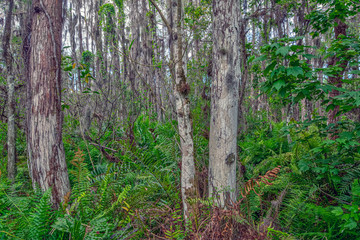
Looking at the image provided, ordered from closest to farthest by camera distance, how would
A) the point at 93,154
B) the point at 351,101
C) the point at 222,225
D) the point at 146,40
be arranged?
the point at 222,225 → the point at 351,101 → the point at 93,154 → the point at 146,40

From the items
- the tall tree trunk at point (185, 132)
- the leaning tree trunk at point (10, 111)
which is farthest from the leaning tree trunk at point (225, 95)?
the leaning tree trunk at point (10, 111)

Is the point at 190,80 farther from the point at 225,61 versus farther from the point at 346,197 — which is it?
the point at 346,197

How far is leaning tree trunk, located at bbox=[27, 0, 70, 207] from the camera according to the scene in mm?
2670

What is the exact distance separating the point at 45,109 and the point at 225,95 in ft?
7.46

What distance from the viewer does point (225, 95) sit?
2.26 meters

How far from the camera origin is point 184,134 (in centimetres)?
259

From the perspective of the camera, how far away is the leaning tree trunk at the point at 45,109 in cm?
267

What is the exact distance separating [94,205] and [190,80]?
447 cm

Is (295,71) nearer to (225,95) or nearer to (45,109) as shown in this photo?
(225,95)

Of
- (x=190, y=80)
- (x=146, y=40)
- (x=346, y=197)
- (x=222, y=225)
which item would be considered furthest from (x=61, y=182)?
(x=146, y=40)

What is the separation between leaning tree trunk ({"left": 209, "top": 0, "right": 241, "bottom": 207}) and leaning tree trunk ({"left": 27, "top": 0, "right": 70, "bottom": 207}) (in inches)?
79.7

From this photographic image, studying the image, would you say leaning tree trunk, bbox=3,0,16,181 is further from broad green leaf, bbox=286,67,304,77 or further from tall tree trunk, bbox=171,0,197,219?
broad green leaf, bbox=286,67,304,77

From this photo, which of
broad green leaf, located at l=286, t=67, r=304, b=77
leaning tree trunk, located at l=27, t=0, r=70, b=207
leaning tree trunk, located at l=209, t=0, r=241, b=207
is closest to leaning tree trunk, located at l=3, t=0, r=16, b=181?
leaning tree trunk, located at l=27, t=0, r=70, b=207

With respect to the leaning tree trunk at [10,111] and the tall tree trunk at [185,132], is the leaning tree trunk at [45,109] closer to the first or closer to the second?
the leaning tree trunk at [10,111]
